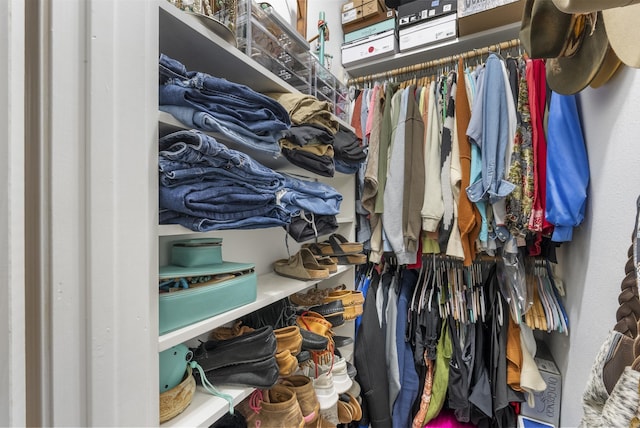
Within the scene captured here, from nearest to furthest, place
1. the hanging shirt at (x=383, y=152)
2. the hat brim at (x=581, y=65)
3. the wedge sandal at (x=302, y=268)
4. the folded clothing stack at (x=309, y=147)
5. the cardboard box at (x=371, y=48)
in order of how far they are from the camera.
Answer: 1. the hat brim at (x=581, y=65)
2. the folded clothing stack at (x=309, y=147)
3. the wedge sandal at (x=302, y=268)
4. the hanging shirt at (x=383, y=152)
5. the cardboard box at (x=371, y=48)

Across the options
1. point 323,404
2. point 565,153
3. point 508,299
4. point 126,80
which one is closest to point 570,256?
point 508,299

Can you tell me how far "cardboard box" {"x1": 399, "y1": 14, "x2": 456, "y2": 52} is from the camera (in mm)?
1241

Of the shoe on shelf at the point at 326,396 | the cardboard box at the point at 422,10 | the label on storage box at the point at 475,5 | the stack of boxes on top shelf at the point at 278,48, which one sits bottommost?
the shoe on shelf at the point at 326,396

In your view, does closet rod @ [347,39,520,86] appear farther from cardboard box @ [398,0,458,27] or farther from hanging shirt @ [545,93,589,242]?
hanging shirt @ [545,93,589,242]

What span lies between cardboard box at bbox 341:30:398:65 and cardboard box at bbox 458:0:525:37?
31 centimetres

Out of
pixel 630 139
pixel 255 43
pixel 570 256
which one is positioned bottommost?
pixel 570 256

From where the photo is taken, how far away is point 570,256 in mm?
1042

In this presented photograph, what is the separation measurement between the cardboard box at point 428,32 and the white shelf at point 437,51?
25 mm

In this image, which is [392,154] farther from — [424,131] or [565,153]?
[565,153]

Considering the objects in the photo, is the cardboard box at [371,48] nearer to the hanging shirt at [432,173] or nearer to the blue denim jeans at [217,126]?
the hanging shirt at [432,173]

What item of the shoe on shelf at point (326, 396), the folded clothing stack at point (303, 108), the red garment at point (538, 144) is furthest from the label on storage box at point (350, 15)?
the shoe on shelf at point (326, 396)

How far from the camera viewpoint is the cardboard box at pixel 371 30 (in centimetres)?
139

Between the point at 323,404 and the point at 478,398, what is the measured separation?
0.75 meters

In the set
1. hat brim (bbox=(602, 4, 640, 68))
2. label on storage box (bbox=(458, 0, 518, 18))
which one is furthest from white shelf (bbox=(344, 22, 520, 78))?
hat brim (bbox=(602, 4, 640, 68))
